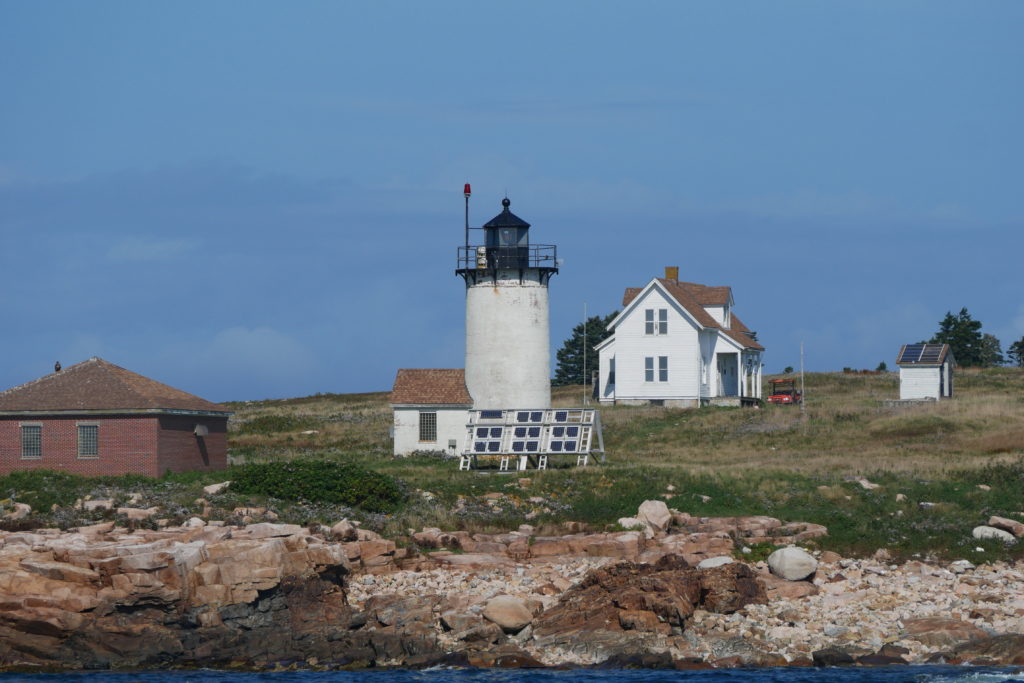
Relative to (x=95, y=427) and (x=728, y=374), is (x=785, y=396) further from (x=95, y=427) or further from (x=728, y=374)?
(x=95, y=427)

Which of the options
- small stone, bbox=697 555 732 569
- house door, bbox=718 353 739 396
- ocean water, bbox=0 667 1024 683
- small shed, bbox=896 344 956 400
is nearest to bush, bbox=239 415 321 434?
house door, bbox=718 353 739 396

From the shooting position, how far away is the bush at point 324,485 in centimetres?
3481

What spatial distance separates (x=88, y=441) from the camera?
1581 inches

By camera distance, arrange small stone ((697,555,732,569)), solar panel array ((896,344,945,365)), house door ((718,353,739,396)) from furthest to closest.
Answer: house door ((718,353,739,396)) < solar panel array ((896,344,945,365)) < small stone ((697,555,732,569))

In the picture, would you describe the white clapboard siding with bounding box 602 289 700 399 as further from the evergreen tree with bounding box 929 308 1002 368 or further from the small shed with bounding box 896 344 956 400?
the evergreen tree with bounding box 929 308 1002 368

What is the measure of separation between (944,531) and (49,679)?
19537 mm

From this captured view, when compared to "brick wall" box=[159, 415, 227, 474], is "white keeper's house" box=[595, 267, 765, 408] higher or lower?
higher

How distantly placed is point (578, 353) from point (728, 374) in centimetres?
2595

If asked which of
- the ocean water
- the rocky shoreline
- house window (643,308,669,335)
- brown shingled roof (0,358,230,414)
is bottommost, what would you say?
the ocean water

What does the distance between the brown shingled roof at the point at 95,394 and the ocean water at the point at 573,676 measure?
17439mm

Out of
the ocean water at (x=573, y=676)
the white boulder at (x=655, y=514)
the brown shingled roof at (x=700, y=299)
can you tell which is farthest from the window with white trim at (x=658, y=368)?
the ocean water at (x=573, y=676)

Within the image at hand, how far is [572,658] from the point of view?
2356cm

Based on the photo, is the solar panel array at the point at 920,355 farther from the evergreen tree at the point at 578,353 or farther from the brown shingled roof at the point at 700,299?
the evergreen tree at the point at 578,353

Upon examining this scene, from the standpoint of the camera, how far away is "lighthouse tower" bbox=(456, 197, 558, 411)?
45.2m
